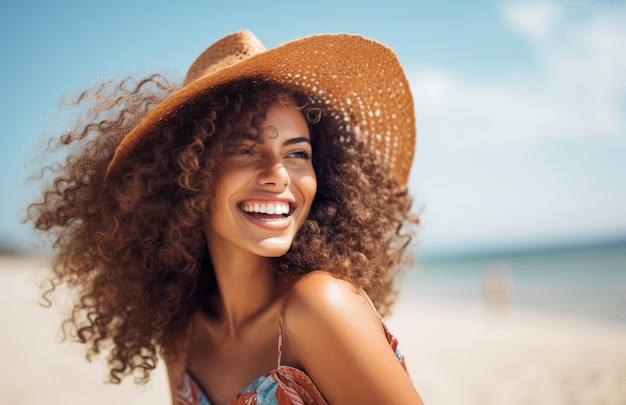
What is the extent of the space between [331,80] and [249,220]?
846 millimetres

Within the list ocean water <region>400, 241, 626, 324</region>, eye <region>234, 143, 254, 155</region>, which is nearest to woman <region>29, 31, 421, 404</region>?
eye <region>234, 143, 254, 155</region>

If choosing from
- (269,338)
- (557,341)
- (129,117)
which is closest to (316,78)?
(129,117)

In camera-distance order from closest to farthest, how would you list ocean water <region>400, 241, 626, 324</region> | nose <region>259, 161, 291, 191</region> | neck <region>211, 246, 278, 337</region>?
1. nose <region>259, 161, 291, 191</region>
2. neck <region>211, 246, 278, 337</region>
3. ocean water <region>400, 241, 626, 324</region>

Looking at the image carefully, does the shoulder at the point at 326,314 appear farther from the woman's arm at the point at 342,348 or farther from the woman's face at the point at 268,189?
the woman's face at the point at 268,189

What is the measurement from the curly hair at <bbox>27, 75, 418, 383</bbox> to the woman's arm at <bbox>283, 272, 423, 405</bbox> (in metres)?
0.26

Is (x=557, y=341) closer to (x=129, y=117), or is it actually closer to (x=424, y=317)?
(x=424, y=317)

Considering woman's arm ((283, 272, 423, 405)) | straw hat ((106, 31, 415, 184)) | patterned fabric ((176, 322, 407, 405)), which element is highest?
straw hat ((106, 31, 415, 184))

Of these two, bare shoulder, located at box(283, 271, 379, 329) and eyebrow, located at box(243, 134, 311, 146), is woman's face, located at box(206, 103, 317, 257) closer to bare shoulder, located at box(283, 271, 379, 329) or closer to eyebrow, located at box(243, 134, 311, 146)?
eyebrow, located at box(243, 134, 311, 146)

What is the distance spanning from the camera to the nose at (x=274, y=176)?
2162 millimetres

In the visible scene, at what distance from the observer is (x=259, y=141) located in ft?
7.29

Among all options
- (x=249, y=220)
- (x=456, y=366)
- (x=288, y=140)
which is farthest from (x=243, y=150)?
(x=456, y=366)

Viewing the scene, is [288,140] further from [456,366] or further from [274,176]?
[456,366]

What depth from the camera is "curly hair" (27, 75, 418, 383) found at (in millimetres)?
2309

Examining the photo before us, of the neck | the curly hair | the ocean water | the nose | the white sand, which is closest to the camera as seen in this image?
the nose
